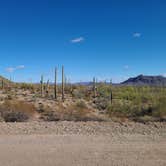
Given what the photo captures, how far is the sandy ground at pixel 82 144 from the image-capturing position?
24.1 feet

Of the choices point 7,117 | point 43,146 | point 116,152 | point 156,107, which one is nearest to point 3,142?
point 43,146

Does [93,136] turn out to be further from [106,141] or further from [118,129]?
[118,129]

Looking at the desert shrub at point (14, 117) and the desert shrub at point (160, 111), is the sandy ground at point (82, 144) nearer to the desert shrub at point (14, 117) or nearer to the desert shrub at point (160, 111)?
the desert shrub at point (14, 117)

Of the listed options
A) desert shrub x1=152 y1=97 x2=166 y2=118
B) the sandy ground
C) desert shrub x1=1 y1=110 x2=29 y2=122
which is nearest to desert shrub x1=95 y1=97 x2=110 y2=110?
desert shrub x1=152 y1=97 x2=166 y2=118

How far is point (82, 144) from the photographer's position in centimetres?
911

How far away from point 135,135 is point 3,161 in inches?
208

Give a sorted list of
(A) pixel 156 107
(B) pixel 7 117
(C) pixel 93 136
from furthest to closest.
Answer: (A) pixel 156 107 < (B) pixel 7 117 < (C) pixel 93 136

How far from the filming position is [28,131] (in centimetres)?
1151

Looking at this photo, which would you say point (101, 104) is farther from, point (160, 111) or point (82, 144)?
point (82, 144)

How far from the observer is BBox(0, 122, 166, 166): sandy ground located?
289 inches

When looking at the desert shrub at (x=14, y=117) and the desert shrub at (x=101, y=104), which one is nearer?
the desert shrub at (x=14, y=117)

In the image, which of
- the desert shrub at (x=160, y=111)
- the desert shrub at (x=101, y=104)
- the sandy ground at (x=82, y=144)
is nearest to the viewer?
the sandy ground at (x=82, y=144)

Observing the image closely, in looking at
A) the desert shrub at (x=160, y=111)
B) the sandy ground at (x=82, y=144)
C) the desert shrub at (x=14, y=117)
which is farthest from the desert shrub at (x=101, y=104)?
the sandy ground at (x=82, y=144)

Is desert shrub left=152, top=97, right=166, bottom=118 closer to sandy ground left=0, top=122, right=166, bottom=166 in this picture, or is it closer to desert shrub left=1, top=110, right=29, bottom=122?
sandy ground left=0, top=122, right=166, bottom=166
